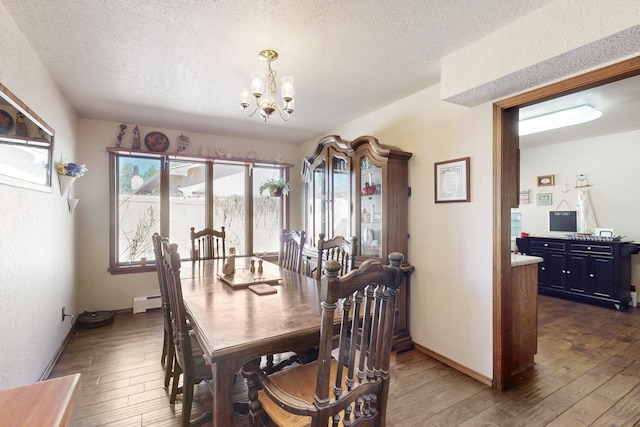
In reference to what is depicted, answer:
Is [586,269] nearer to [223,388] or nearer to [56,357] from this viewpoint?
[223,388]

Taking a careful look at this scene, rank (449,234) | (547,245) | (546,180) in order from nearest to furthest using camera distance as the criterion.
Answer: (449,234)
(547,245)
(546,180)

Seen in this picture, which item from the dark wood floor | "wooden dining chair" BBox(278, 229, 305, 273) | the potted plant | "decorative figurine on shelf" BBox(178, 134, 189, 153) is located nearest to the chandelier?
"wooden dining chair" BBox(278, 229, 305, 273)

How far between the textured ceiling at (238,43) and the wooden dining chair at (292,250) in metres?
1.42

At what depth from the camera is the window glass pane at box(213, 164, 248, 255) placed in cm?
448

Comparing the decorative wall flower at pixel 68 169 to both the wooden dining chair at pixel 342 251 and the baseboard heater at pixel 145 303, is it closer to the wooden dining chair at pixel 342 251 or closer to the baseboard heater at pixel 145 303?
the baseboard heater at pixel 145 303

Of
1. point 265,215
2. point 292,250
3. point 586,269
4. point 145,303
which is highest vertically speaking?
point 265,215

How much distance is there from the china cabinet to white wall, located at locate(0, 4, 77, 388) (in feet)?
8.24

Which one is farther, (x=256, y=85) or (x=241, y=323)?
(x=256, y=85)

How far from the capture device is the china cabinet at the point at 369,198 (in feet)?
9.35

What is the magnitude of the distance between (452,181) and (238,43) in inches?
79.5

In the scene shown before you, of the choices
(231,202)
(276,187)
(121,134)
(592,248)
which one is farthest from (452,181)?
(121,134)

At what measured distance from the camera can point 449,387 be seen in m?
2.24

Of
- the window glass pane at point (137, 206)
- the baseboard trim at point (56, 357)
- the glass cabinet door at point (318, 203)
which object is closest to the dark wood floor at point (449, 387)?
the baseboard trim at point (56, 357)

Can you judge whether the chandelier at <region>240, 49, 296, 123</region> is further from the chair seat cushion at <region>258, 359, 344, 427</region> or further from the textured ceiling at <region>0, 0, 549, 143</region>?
A: the chair seat cushion at <region>258, 359, 344, 427</region>
